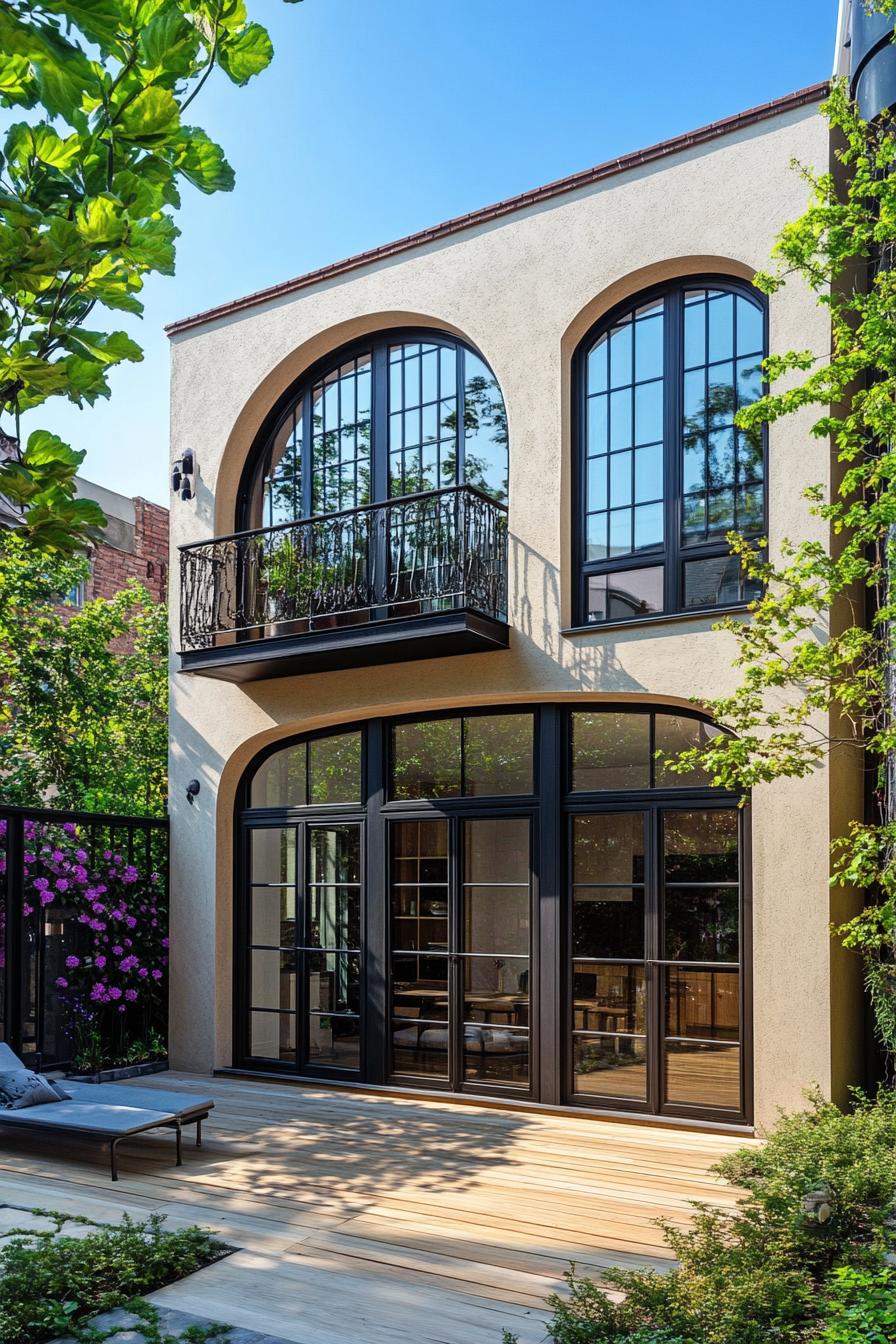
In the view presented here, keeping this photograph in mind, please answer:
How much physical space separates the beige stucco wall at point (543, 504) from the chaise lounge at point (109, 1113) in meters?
2.57

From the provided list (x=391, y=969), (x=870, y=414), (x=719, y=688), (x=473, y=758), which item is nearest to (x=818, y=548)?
(x=870, y=414)

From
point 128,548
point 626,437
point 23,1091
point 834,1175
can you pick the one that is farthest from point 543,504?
point 128,548

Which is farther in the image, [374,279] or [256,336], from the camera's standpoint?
[256,336]

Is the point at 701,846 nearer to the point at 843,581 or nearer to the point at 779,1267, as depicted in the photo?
the point at 843,581

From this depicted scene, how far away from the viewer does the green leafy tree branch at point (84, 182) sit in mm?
1907

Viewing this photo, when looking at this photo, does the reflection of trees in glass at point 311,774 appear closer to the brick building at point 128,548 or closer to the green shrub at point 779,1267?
the green shrub at point 779,1267

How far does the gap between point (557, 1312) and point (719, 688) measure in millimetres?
4567

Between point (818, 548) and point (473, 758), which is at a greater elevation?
point (818, 548)

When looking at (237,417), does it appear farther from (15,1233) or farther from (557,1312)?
(557,1312)

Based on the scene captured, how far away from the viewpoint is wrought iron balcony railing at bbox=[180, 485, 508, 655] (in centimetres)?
884

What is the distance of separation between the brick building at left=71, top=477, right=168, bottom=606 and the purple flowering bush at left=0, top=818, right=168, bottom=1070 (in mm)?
6273

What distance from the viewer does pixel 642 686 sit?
27.4 ft

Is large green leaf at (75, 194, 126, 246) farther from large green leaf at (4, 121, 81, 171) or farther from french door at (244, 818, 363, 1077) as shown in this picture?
french door at (244, 818, 363, 1077)

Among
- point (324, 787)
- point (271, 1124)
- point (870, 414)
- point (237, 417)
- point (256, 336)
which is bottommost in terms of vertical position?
point (271, 1124)
